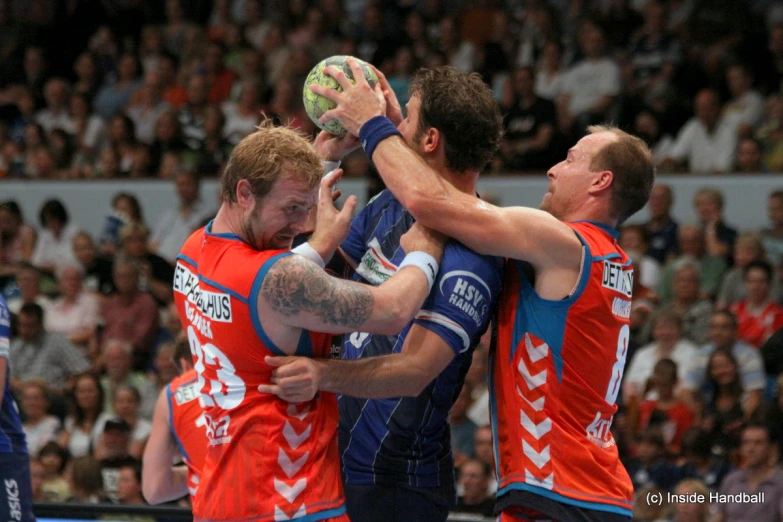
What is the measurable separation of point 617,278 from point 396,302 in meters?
0.84

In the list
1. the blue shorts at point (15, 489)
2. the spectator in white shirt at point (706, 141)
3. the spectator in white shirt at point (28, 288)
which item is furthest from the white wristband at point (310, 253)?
the spectator in white shirt at point (28, 288)

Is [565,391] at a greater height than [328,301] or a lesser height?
lesser

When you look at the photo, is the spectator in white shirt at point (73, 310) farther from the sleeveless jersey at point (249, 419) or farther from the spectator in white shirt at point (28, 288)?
the sleeveless jersey at point (249, 419)

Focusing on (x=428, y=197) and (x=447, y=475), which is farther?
(x=447, y=475)

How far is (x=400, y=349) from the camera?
151 inches

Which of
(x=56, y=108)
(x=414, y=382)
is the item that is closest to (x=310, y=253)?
(x=414, y=382)

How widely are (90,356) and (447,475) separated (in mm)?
6540

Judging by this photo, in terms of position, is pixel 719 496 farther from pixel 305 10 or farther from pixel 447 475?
pixel 305 10

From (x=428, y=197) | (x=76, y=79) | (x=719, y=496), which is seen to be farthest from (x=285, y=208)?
(x=76, y=79)

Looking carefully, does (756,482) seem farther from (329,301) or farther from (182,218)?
(182,218)

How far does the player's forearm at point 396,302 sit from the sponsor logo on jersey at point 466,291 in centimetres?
15

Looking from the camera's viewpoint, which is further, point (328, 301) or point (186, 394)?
point (186, 394)

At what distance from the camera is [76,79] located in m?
14.0

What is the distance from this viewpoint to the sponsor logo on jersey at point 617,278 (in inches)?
149
